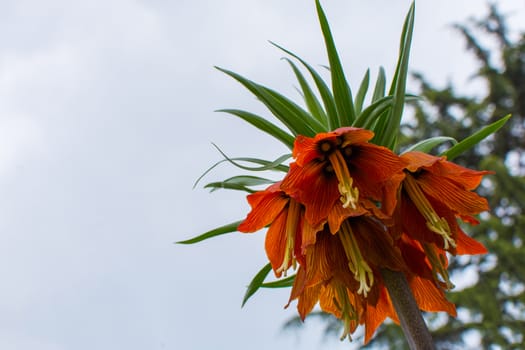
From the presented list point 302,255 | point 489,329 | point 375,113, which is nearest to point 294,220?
point 302,255

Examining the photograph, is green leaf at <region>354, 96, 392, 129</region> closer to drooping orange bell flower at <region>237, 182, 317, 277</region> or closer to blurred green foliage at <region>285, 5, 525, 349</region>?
drooping orange bell flower at <region>237, 182, 317, 277</region>

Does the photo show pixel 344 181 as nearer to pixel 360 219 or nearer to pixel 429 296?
pixel 360 219

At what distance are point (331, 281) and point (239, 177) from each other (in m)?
0.18

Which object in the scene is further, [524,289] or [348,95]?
[524,289]

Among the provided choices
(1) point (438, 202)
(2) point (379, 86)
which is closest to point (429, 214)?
(1) point (438, 202)

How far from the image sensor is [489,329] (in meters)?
5.75

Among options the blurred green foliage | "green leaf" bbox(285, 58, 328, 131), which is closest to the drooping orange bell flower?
"green leaf" bbox(285, 58, 328, 131)

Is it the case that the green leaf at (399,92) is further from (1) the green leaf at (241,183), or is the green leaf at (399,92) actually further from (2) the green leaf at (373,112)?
(1) the green leaf at (241,183)

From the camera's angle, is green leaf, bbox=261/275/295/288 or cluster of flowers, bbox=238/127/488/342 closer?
cluster of flowers, bbox=238/127/488/342

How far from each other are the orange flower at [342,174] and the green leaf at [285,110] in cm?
4

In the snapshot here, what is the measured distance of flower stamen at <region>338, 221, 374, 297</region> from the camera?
69 centimetres

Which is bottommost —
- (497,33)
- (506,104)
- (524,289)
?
(524,289)

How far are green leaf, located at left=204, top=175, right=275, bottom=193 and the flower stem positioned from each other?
0.82 feet

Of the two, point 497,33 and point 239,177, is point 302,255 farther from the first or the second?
point 497,33
